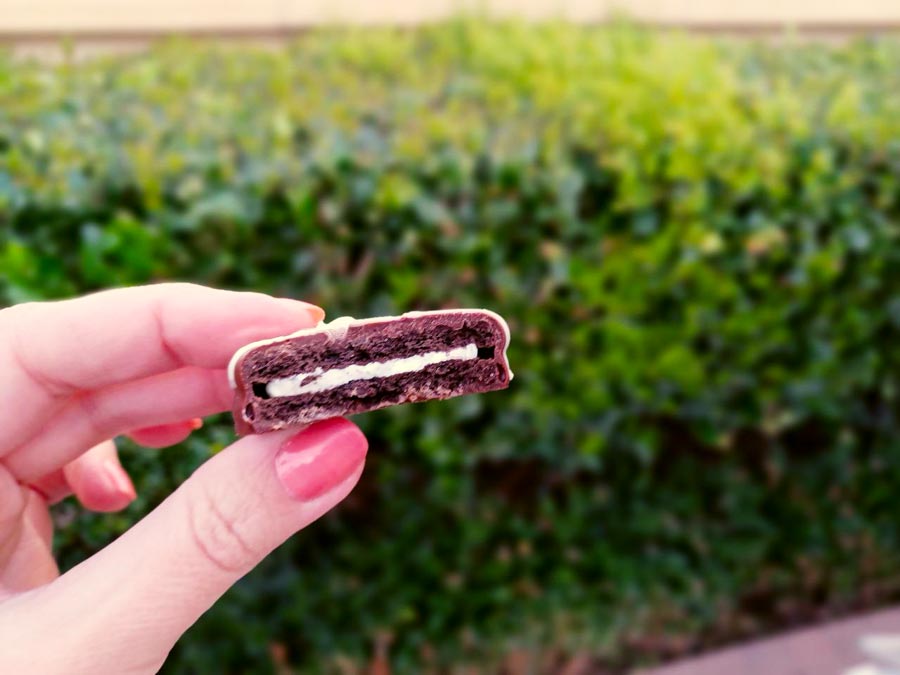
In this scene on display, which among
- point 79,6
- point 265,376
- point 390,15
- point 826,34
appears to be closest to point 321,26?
point 390,15

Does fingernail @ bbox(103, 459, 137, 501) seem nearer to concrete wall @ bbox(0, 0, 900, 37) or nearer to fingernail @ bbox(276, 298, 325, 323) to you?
fingernail @ bbox(276, 298, 325, 323)

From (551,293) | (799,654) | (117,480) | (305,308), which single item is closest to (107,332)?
(305,308)

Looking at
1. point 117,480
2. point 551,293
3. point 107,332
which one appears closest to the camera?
point 107,332

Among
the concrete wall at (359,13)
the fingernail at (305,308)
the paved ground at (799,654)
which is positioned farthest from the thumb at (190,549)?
the concrete wall at (359,13)

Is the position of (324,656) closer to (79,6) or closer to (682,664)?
(682,664)

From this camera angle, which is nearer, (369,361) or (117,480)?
(369,361)

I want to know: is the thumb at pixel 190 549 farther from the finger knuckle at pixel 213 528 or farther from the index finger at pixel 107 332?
the index finger at pixel 107 332

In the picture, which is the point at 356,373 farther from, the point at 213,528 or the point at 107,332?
the point at 107,332
